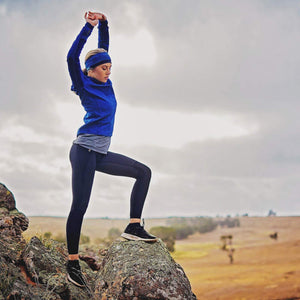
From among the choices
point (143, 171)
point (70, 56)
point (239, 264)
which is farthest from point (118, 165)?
point (239, 264)

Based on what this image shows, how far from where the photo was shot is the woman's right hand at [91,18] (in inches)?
211

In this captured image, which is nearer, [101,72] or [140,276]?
[140,276]

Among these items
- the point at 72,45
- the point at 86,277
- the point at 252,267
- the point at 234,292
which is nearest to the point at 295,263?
the point at 252,267

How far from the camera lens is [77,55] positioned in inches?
206

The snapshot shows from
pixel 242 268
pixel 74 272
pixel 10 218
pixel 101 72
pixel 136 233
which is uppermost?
pixel 101 72

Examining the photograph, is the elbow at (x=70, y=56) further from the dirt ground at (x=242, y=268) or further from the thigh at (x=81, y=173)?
the dirt ground at (x=242, y=268)

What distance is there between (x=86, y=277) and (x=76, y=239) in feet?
3.13

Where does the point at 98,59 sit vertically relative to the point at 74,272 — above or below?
above

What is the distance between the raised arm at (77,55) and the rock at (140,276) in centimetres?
219

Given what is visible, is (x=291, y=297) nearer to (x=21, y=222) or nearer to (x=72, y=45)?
(x=21, y=222)

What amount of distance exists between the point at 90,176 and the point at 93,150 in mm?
333

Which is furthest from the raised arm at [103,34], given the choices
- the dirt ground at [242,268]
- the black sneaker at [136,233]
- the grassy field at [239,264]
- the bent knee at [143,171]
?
the dirt ground at [242,268]

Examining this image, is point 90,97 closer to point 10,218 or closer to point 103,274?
point 103,274

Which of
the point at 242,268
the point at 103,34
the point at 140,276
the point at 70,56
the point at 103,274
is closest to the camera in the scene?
the point at 140,276
